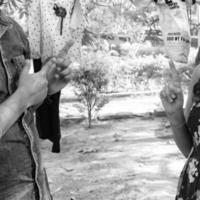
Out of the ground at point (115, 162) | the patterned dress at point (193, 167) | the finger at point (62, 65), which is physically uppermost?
the finger at point (62, 65)

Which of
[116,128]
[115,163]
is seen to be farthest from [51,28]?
[116,128]

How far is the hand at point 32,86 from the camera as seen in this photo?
115 centimetres

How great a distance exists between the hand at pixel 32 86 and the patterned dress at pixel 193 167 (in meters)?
0.62

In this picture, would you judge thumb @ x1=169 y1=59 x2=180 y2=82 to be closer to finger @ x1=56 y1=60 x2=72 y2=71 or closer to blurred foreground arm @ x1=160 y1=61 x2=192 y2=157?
blurred foreground arm @ x1=160 y1=61 x2=192 y2=157

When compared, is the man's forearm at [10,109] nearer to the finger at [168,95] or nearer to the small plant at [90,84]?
the finger at [168,95]

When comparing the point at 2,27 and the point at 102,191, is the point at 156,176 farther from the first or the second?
the point at 2,27

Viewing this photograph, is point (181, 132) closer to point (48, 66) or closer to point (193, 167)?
point (193, 167)

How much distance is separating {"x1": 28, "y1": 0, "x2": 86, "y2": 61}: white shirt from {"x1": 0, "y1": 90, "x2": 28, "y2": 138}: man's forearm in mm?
510

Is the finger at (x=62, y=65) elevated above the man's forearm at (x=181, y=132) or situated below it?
above

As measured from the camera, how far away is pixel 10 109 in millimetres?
1102

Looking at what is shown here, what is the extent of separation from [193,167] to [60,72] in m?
0.62

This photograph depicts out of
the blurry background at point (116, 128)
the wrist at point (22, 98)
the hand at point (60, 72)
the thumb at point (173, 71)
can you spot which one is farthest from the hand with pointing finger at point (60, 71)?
the blurry background at point (116, 128)

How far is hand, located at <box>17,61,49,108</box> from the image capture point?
1152 millimetres

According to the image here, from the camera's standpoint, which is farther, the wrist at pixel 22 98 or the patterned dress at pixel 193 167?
the patterned dress at pixel 193 167
